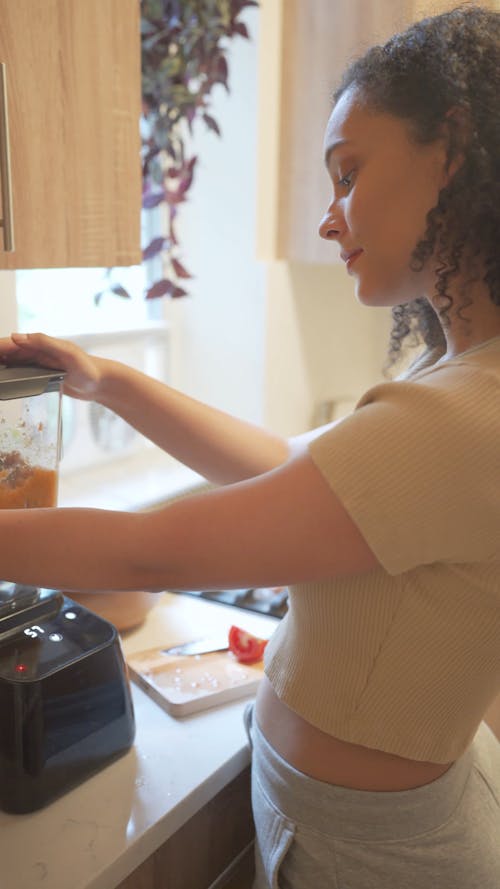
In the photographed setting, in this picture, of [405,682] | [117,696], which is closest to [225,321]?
[117,696]

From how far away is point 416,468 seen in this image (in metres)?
0.58

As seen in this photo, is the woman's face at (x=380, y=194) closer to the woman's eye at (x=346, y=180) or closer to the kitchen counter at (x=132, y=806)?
the woman's eye at (x=346, y=180)

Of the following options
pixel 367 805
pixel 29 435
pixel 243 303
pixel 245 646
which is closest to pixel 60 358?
pixel 29 435

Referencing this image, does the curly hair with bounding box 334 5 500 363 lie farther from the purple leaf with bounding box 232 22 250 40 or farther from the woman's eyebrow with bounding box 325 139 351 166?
the purple leaf with bounding box 232 22 250 40

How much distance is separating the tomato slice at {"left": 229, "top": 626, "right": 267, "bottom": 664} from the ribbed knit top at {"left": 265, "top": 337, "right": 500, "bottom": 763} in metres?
0.27

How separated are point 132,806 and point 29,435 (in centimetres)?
40

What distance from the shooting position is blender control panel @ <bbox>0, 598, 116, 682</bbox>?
2.56ft

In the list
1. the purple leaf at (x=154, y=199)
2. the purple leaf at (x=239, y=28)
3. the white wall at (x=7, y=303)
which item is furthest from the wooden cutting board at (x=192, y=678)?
the purple leaf at (x=239, y=28)

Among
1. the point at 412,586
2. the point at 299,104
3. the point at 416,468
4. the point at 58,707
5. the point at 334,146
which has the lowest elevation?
the point at 58,707

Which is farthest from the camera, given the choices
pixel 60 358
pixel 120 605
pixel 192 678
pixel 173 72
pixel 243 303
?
pixel 243 303

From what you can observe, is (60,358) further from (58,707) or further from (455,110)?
(455,110)

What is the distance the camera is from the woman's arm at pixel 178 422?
97 centimetres

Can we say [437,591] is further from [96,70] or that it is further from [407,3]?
[407,3]

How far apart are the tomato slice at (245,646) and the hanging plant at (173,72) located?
25.3 inches
